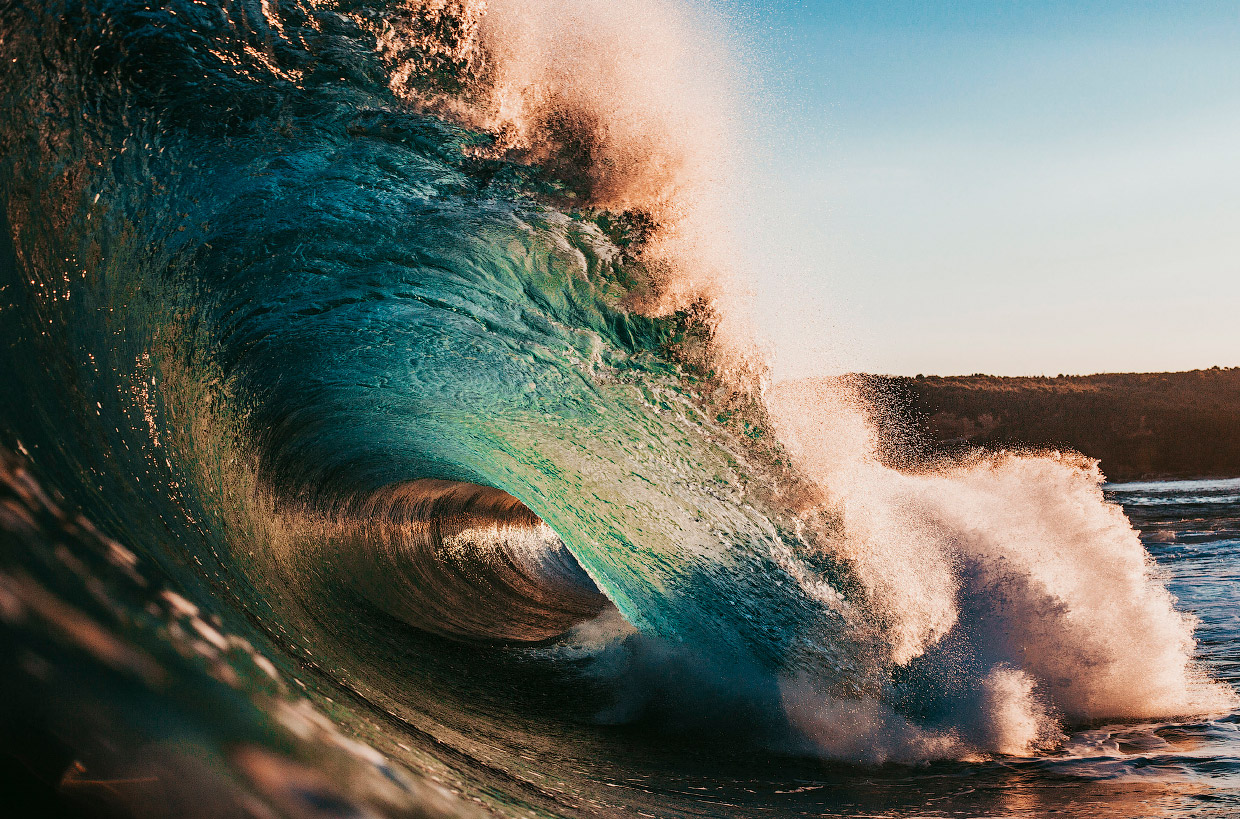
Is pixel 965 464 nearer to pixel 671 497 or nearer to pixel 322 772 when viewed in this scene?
pixel 671 497

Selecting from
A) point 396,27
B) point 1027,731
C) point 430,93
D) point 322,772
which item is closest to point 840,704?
point 1027,731

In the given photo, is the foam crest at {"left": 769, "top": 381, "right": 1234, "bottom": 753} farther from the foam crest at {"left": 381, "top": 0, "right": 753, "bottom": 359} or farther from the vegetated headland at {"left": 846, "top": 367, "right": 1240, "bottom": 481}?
the vegetated headland at {"left": 846, "top": 367, "right": 1240, "bottom": 481}

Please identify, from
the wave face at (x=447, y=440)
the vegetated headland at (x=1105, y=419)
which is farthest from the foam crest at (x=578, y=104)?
the vegetated headland at (x=1105, y=419)

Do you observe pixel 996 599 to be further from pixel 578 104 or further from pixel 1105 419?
pixel 1105 419

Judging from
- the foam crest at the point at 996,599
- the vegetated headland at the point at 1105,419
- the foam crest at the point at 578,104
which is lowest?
the foam crest at the point at 996,599

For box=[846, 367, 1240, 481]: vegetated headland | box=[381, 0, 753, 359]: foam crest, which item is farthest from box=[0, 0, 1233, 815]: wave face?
box=[846, 367, 1240, 481]: vegetated headland

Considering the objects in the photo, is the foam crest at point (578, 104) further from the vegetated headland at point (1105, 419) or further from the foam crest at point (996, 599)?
the vegetated headland at point (1105, 419)

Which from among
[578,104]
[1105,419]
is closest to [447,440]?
[578,104]
